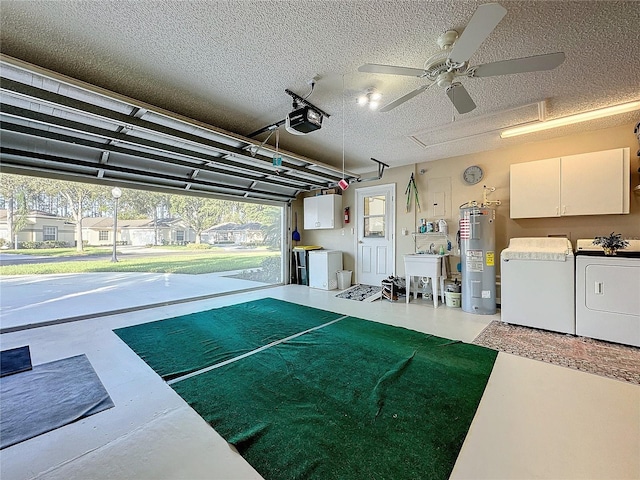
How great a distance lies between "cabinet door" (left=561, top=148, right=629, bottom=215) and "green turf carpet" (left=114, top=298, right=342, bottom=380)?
148 inches

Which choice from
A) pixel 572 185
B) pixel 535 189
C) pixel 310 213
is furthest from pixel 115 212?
pixel 572 185

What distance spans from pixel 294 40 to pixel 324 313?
3.52 m

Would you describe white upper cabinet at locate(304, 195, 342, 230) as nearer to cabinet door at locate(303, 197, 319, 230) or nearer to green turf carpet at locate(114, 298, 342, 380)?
cabinet door at locate(303, 197, 319, 230)

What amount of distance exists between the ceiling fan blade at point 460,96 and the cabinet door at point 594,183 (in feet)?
8.28

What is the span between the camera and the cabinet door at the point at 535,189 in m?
3.80

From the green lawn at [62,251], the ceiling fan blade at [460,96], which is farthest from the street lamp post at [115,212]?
the ceiling fan blade at [460,96]

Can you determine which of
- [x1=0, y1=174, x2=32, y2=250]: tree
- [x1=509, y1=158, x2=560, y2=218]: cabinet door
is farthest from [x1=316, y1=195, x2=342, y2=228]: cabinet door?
[x1=0, y1=174, x2=32, y2=250]: tree

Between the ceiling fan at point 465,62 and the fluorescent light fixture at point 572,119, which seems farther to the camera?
the fluorescent light fixture at point 572,119

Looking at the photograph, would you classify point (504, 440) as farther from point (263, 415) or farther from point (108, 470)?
point (108, 470)

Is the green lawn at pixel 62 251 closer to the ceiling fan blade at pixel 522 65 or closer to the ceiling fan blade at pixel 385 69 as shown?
the ceiling fan blade at pixel 385 69

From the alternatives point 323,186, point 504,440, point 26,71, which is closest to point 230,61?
point 26,71

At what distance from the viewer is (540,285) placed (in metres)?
3.44

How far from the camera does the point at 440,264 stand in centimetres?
474

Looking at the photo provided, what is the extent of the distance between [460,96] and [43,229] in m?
5.82
